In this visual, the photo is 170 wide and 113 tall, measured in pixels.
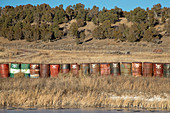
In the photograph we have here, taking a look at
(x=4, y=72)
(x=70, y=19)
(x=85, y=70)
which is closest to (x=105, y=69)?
(x=85, y=70)

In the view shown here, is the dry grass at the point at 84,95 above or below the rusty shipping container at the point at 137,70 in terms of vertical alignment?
below

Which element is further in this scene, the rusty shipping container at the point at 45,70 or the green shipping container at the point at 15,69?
the rusty shipping container at the point at 45,70

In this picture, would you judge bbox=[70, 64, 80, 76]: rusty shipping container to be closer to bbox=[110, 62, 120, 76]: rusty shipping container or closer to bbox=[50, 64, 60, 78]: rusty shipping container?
bbox=[50, 64, 60, 78]: rusty shipping container

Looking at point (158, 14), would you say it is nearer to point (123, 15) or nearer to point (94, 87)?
point (123, 15)

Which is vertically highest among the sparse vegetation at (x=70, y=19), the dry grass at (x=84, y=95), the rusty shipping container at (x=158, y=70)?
the sparse vegetation at (x=70, y=19)

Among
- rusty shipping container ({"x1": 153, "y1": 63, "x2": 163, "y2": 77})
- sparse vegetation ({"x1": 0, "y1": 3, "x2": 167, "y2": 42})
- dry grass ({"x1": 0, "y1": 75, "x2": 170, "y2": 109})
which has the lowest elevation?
dry grass ({"x1": 0, "y1": 75, "x2": 170, "y2": 109})

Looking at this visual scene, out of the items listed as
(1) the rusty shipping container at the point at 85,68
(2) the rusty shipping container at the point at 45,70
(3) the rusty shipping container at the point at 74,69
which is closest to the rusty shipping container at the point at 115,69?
(1) the rusty shipping container at the point at 85,68

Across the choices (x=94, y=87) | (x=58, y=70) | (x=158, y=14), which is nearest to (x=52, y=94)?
(x=94, y=87)

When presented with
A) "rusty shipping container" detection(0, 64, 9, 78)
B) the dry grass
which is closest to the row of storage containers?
"rusty shipping container" detection(0, 64, 9, 78)

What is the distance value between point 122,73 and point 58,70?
5.01 metres

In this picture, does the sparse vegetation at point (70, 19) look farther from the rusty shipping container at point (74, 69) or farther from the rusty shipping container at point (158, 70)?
the rusty shipping container at point (74, 69)

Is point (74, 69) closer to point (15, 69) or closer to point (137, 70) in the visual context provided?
point (15, 69)

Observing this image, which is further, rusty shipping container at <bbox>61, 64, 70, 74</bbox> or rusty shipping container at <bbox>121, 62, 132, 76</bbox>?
rusty shipping container at <bbox>121, 62, 132, 76</bbox>

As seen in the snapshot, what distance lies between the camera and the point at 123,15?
11900cm
